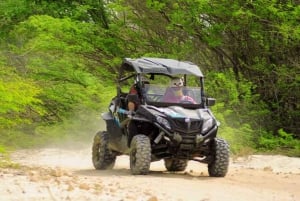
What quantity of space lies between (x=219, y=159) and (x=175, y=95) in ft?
5.21

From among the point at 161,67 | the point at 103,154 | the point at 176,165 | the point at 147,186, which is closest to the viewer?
the point at 147,186

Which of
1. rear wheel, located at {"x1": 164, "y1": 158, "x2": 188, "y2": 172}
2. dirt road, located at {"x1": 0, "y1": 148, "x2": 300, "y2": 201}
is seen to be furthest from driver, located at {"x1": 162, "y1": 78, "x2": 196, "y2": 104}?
rear wheel, located at {"x1": 164, "y1": 158, "x2": 188, "y2": 172}

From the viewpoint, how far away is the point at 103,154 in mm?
14195

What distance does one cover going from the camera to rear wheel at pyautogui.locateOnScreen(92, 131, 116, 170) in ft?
46.6

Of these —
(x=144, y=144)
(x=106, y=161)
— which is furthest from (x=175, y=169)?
(x=144, y=144)

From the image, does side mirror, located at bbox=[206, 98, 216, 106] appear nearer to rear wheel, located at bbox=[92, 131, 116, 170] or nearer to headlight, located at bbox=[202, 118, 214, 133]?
headlight, located at bbox=[202, 118, 214, 133]

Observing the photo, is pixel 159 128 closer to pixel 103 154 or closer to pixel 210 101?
pixel 210 101

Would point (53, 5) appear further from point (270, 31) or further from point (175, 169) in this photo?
point (175, 169)

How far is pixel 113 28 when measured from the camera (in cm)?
2606

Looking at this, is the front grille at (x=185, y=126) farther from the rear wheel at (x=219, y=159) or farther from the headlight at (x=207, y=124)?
the rear wheel at (x=219, y=159)

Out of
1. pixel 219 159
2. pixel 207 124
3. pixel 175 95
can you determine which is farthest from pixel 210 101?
pixel 219 159

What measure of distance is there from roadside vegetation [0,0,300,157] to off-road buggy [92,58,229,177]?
6824mm

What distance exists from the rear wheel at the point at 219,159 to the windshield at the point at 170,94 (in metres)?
1.06

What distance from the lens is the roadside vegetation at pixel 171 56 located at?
73.2 ft
